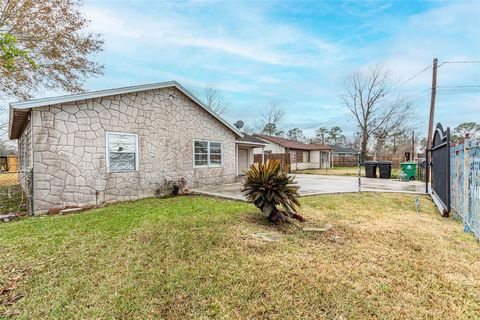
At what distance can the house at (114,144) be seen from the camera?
6.66 m

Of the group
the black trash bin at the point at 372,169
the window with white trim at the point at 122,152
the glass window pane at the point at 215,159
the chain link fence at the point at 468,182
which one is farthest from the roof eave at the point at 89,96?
the black trash bin at the point at 372,169

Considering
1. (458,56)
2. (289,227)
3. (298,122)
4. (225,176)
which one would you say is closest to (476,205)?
(289,227)

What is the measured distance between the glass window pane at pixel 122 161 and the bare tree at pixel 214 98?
2615cm

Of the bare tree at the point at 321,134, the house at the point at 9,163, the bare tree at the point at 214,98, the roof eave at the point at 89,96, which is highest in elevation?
the bare tree at the point at 214,98

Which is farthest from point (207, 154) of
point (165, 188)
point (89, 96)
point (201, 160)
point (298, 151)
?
point (298, 151)

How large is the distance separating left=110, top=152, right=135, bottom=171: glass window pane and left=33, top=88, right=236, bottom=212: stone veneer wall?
9.1 inches

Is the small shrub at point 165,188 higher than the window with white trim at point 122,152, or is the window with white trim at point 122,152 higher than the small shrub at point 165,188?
the window with white trim at point 122,152

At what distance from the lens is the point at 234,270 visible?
320 centimetres

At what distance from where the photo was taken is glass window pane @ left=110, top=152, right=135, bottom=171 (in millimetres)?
8016

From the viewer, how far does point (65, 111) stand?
6973 mm

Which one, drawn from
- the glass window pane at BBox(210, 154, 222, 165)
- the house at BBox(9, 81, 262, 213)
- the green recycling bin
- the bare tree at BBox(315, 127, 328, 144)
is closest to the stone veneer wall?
the house at BBox(9, 81, 262, 213)

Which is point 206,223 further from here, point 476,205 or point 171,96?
point 171,96

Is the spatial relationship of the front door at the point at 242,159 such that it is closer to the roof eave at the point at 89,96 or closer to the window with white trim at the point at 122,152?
the roof eave at the point at 89,96

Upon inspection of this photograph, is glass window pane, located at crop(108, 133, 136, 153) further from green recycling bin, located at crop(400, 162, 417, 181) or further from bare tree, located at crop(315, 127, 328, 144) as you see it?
bare tree, located at crop(315, 127, 328, 144)
